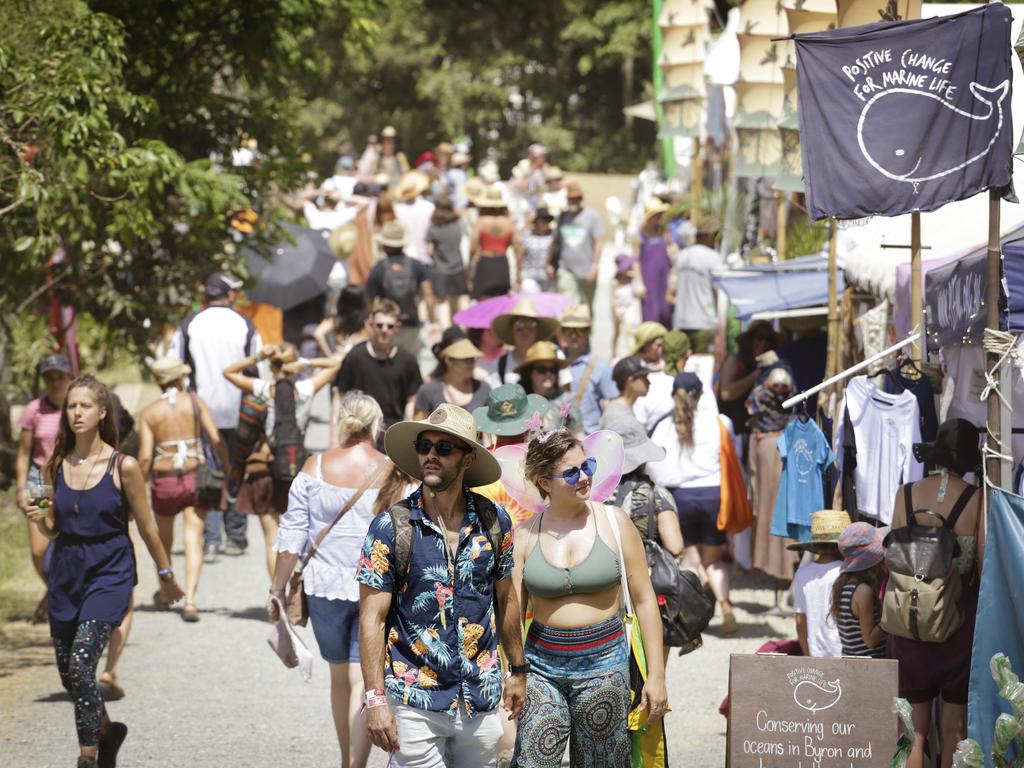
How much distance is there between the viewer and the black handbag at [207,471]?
35.3 ft

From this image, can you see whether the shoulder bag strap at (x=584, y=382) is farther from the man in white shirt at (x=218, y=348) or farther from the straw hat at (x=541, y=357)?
the man in white shirt at (x=218, y=348)

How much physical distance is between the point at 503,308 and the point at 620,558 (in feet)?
21.6

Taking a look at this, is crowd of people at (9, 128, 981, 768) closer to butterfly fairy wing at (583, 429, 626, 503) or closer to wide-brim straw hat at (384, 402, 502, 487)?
wide-brim straw hat at (384, 402, 502, 487)

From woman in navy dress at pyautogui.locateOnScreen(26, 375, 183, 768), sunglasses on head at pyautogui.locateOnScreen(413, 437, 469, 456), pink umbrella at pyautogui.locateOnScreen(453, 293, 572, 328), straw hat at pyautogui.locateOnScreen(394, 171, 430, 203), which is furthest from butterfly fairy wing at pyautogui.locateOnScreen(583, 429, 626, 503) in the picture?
straw hat at pyautogui.locateOnScreen(394, 171, 430, 203)

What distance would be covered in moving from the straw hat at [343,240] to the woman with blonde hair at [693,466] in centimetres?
1105

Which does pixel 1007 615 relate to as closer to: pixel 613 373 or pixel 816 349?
pixel 613 373

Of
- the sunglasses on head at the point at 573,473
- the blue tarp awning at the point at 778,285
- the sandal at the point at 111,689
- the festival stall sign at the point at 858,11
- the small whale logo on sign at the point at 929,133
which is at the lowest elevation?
the sandal at the point at 111,689

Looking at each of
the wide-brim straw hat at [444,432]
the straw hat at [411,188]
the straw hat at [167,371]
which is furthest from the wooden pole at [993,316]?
the straw hat at [411,188]

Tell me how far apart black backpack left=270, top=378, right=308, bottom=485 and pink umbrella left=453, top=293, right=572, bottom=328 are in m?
1.89

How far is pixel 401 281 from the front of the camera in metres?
15.6

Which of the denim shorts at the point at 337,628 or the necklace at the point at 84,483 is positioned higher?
the necklace at the point at 84,483

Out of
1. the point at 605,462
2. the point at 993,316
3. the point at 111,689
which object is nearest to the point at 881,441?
the point at 993,316

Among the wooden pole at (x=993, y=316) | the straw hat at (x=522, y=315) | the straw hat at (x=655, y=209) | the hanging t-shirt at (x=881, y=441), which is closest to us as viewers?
the wooden pole at (x=993, y=316)

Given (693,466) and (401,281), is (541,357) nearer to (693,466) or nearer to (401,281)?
(693,466)
